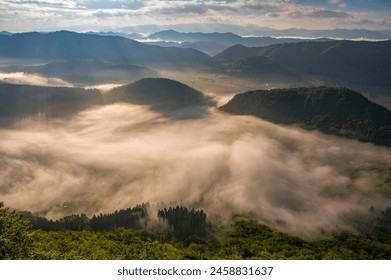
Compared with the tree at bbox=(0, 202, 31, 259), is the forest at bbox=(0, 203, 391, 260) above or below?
below

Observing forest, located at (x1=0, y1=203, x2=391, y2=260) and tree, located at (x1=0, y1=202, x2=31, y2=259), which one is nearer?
tree, located at (x1=0, y1=202, x2=31, y2=259)

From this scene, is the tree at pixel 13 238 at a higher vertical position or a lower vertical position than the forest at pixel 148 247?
higher

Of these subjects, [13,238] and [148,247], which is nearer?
[13,238]

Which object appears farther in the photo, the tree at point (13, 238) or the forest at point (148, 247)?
the forest at point (148, 247)

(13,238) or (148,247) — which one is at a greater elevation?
(13,238)
